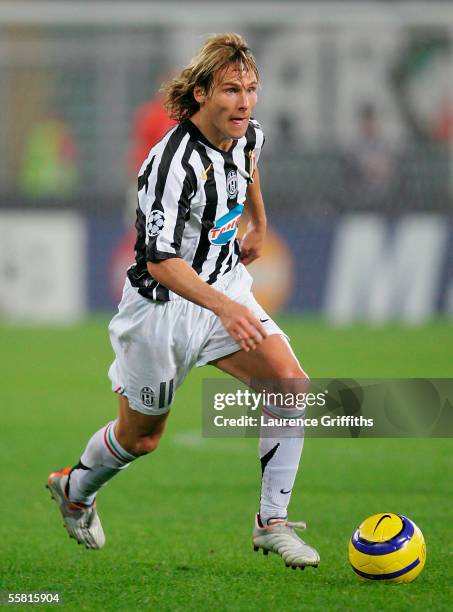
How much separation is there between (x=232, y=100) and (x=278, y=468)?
5.06ft

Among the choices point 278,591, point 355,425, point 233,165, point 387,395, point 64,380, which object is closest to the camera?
point 278,591

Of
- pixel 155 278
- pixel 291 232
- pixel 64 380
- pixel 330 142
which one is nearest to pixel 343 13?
pixel 330 142

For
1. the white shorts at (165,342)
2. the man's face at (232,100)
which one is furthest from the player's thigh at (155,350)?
the man's face at (232,100)

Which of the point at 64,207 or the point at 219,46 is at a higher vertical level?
the point at 219,46

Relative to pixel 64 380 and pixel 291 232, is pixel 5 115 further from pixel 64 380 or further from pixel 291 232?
pixel 64 380

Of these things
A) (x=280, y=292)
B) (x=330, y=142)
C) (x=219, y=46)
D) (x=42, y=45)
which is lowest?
(x=280, y=292)

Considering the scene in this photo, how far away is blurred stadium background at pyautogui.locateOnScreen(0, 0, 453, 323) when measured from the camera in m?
16.3

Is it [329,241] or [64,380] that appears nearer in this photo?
[64,380]

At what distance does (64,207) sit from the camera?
16.6 meters

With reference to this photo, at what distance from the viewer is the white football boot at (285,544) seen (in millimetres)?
5254

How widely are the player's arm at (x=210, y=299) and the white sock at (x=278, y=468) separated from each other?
0.64 m

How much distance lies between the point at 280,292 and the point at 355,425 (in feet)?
34.2

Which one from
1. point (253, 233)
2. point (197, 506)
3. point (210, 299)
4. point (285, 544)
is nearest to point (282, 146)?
point (197, 506)

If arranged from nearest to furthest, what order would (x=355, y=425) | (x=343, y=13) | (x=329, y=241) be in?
(x=355, y=425), (x=329, y=241), (x=343, y=13)
